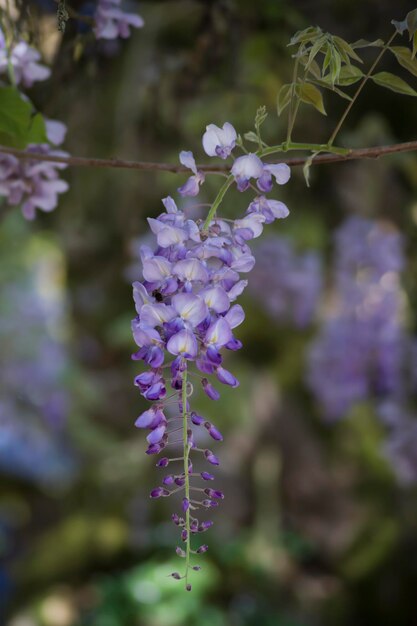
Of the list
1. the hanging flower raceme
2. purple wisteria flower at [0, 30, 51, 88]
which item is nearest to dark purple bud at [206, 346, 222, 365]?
the hanging flower raceme

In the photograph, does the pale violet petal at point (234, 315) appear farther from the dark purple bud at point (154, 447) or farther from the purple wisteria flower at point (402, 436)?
the purple wisteria flower at point (402, 436)

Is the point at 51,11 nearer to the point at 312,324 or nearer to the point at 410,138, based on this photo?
the point at 410,138

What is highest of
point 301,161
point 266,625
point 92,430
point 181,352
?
point 92,430

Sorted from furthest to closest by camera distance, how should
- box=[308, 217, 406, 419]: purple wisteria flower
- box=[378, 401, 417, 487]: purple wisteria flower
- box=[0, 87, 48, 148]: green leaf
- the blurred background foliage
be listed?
1. box=[308, 217, 406, 419]: purple wisteria flower
2. box=[378, 401, 417, 487]: purple wisteria flower
3. the blurred background foliage
4. box=[0, 87, 48, 148]: green leaf

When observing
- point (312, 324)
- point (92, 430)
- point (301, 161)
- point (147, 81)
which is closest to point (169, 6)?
point (147, 81)

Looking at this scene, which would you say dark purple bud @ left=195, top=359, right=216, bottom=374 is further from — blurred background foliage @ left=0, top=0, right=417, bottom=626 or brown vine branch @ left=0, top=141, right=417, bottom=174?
blurred background foliage @ left=0, top=0, right=417, bottom=626

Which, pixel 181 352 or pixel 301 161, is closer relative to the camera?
pixel 181 352
